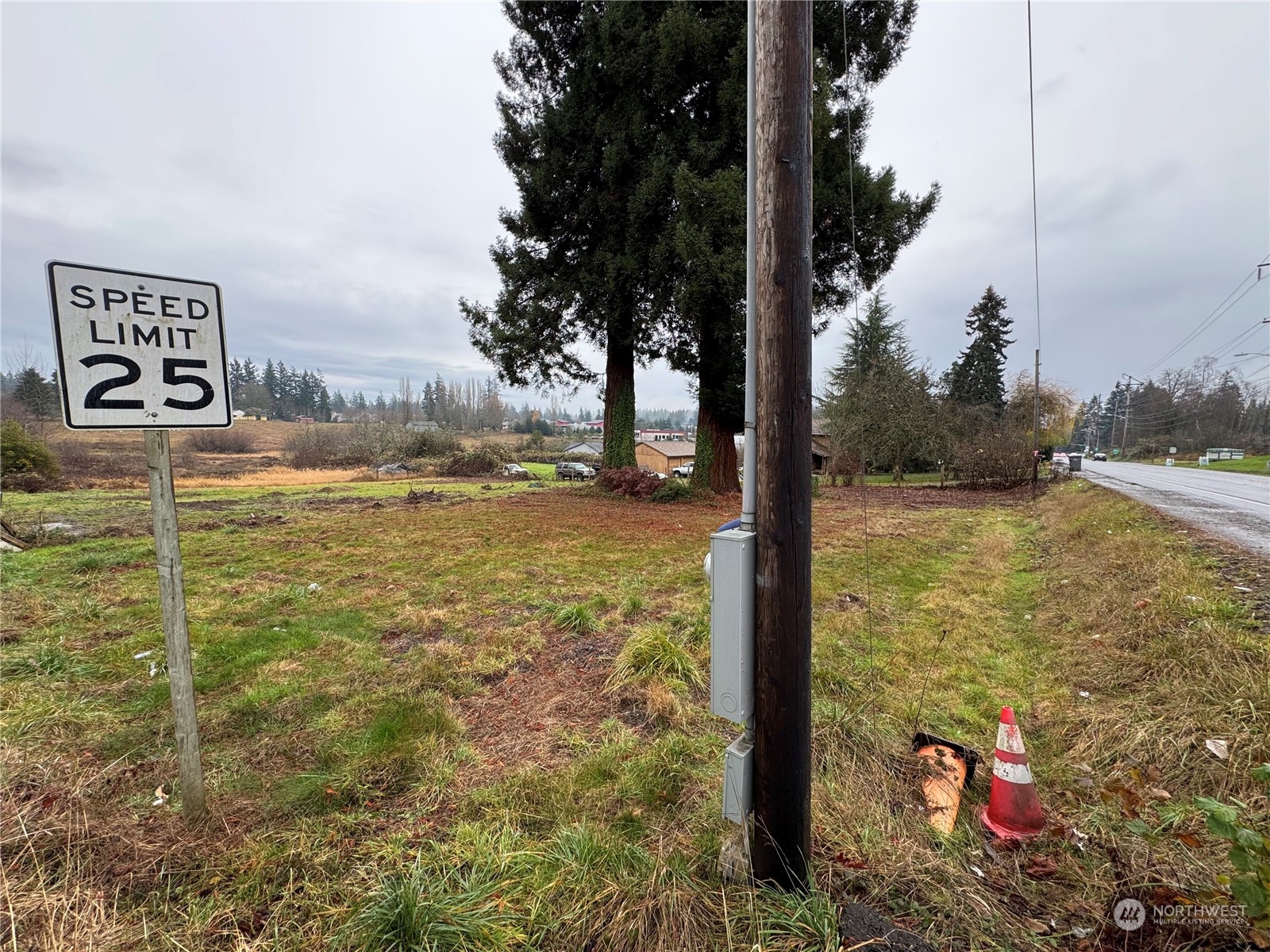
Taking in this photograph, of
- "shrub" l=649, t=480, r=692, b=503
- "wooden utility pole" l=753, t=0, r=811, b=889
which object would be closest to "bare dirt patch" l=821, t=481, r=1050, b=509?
"shrub" l=649, t=480, r=692, b=503

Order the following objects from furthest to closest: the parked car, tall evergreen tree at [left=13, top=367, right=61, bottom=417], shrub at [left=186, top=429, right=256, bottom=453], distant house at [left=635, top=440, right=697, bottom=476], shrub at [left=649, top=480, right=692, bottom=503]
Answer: distant house at [left=635, top=440, right=697, bottom=476]
shrub at [left=186, top=429, right=256, bottom=453]
the parked car
tall evergreen tree at [left=13, top=367, right=61, bottom=417]
shrub at [left=649, top=480, right=692, bottom=503]

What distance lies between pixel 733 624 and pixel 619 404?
14.5 m

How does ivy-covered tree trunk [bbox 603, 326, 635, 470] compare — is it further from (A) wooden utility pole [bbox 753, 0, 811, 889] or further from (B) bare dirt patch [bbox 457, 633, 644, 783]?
(A) wooden utility pole [bbox 753, 0, 811, 889]

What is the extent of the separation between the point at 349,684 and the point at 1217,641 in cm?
559

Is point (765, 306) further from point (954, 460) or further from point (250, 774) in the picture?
point (954, 460)

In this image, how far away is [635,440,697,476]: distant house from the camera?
46.5 metres

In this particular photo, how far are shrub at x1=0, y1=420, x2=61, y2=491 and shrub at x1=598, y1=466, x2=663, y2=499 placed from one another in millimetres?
19588

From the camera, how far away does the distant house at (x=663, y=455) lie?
153 feet

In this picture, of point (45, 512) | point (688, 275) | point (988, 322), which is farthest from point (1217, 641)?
point (988, 322)

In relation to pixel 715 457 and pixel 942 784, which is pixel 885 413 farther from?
pixel 942 784

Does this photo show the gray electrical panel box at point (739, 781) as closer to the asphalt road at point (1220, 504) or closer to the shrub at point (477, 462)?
the asphalt road at point (1220, 504)

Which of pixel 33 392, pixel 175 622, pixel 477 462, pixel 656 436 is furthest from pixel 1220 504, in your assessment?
pixel 656 436

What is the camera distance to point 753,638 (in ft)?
5.95

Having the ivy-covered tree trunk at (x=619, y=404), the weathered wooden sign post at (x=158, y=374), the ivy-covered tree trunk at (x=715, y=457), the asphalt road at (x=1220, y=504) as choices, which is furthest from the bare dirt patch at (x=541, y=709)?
the ivy-covered tree trunk at (x=619, y=404)
